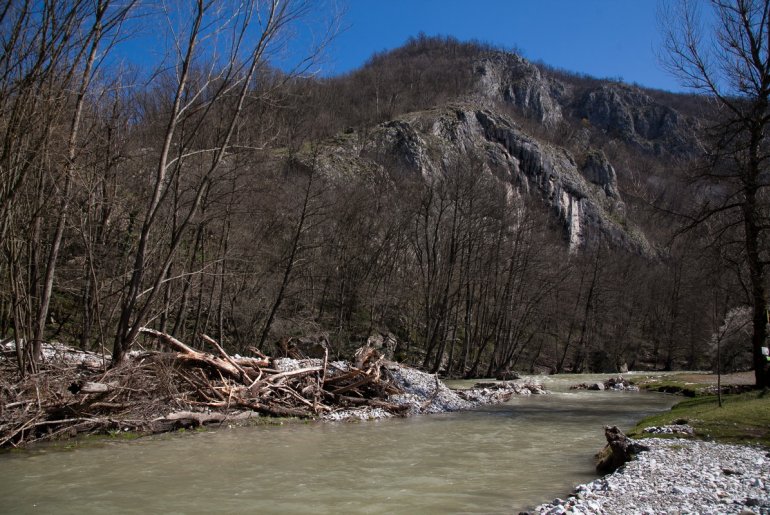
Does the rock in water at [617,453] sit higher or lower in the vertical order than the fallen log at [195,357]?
lower

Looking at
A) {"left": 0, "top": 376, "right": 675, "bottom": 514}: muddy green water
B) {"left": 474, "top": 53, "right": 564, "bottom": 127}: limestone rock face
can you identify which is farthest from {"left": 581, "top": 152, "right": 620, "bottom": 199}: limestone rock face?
{"left": 0, "top": 376, "right": 675, "bottom": 514}: muddy green water

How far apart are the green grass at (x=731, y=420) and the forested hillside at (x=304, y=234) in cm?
519

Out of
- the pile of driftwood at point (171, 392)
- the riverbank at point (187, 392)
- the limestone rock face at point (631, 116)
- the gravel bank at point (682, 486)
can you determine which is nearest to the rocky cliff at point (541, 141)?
the limestone rock face at point (631, 116)

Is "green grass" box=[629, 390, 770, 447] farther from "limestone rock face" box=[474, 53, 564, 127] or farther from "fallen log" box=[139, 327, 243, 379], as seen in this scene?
"limestone rock face" box=[474, 53, 564, 127]

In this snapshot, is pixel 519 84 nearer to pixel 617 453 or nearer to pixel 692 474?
pixel 617 453

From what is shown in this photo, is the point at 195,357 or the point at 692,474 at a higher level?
the point at 195,357

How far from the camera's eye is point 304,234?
107 feet

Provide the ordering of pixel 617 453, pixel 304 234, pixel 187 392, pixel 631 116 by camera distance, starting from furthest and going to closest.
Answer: pixel 631 116 < pixel 304 234 < pixel 187 392 < pixel 617 453

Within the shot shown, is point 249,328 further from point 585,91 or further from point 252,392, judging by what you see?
point 585,91

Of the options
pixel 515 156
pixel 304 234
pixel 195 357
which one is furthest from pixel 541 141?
pixel 195 357

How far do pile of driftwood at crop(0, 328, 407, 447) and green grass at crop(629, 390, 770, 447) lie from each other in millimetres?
7000

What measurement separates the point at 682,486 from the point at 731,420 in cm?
528

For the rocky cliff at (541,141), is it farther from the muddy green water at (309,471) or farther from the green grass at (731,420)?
the muddy green water at (309,471)

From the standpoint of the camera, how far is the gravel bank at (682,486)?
18.7 feet
